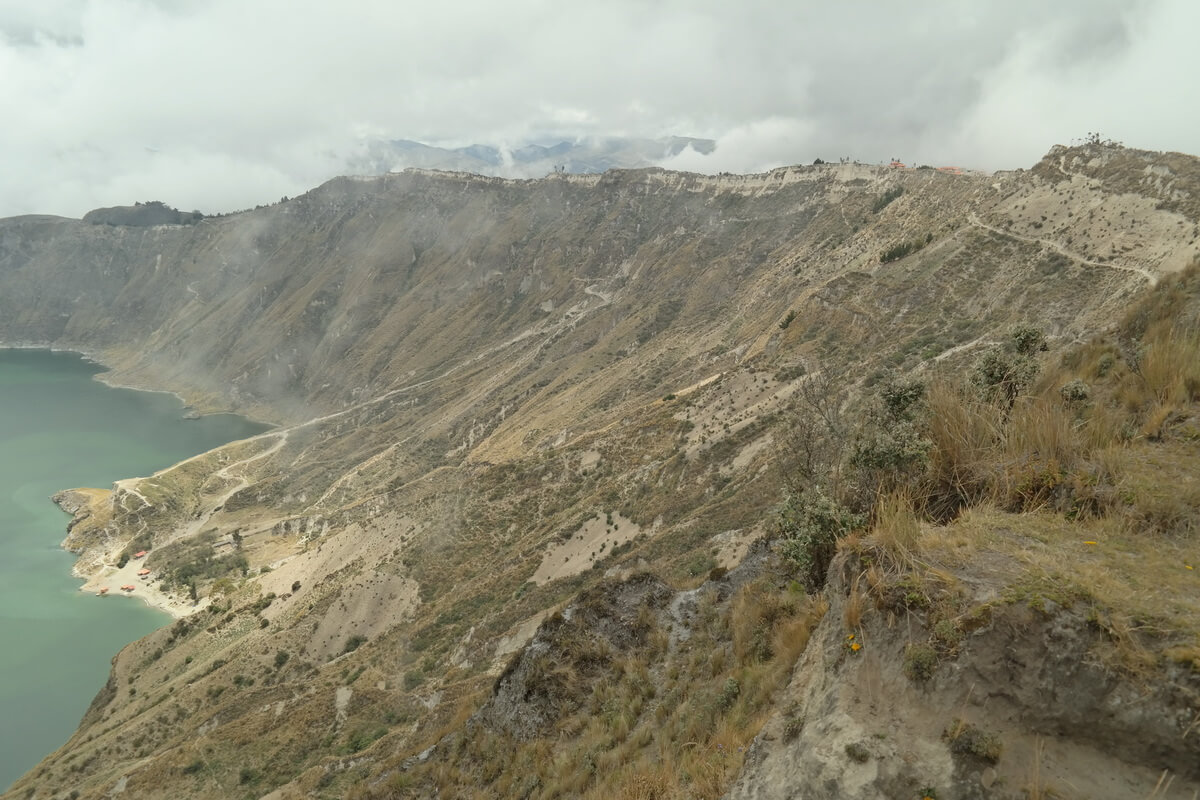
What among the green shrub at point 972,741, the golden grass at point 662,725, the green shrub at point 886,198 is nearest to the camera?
the green shrub at point 972,741

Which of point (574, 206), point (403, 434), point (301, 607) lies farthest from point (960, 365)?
point (574, 206)

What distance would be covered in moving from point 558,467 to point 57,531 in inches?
3577

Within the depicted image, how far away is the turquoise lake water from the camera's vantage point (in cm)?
5569

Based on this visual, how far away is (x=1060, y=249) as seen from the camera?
44812 millimetres

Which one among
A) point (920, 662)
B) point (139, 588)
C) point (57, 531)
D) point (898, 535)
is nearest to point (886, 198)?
point (898, 535)

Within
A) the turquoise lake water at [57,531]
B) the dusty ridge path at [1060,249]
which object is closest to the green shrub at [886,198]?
the dusty ridge path at [1060,249]

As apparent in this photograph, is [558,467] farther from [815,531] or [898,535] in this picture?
[898,535]

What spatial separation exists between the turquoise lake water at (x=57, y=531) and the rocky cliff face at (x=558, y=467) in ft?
24.1

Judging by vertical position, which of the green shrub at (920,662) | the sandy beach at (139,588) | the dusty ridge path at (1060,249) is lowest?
the sandy beach at (139,588)

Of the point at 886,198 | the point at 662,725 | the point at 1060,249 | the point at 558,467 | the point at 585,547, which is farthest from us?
the point at 886,198

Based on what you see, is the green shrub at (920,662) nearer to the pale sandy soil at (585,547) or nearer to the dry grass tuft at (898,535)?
the dry grass tuft at (898,535)

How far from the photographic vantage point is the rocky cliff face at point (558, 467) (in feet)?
94.5

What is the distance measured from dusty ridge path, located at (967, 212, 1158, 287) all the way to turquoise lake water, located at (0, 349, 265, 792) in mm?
85242

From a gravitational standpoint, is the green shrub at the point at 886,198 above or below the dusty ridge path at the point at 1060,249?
above
